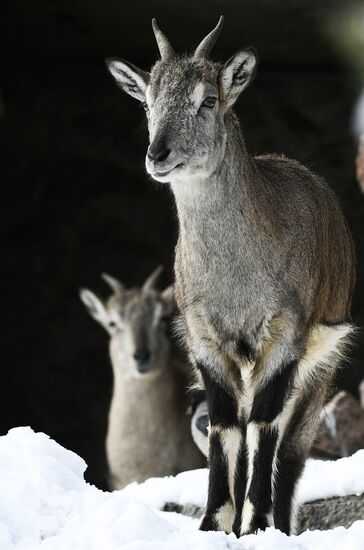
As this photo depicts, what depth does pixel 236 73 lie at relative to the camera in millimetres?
6043

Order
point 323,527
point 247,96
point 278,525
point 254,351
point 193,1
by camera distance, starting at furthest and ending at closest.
A: point 247,96
point 193,1
point 323,527
point 278,525
point 254,351

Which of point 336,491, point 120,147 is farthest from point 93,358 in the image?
point 336,491

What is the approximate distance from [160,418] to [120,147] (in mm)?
4181

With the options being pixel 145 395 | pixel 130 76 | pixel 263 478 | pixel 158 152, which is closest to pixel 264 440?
pixel 263 478

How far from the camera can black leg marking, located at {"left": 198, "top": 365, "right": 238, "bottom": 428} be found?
5.94m

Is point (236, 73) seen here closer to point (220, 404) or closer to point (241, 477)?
point (220, 404)

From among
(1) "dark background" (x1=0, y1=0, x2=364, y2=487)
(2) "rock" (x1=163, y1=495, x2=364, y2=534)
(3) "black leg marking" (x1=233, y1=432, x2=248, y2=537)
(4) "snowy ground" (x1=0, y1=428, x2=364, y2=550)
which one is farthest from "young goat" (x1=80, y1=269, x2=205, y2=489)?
(4) "snowy ground" (x1=0, y1=428, x2=364, y2=550)

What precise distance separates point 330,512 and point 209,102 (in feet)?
7.69

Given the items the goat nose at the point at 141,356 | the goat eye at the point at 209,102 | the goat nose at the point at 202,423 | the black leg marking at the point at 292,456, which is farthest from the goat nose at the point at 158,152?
the goat nose at the point at 141,356

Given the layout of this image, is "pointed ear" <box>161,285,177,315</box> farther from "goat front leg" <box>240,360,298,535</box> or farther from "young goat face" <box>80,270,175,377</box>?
"goat front leg" <box>240,360,298,535</box>

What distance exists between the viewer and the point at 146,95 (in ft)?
19.6

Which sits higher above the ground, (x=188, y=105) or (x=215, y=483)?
(x=188, y=105)

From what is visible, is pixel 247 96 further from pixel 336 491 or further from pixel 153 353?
pixel 336 491

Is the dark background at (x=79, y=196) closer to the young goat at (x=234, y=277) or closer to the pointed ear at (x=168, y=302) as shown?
the pointed ear at (x=168, y=302)
